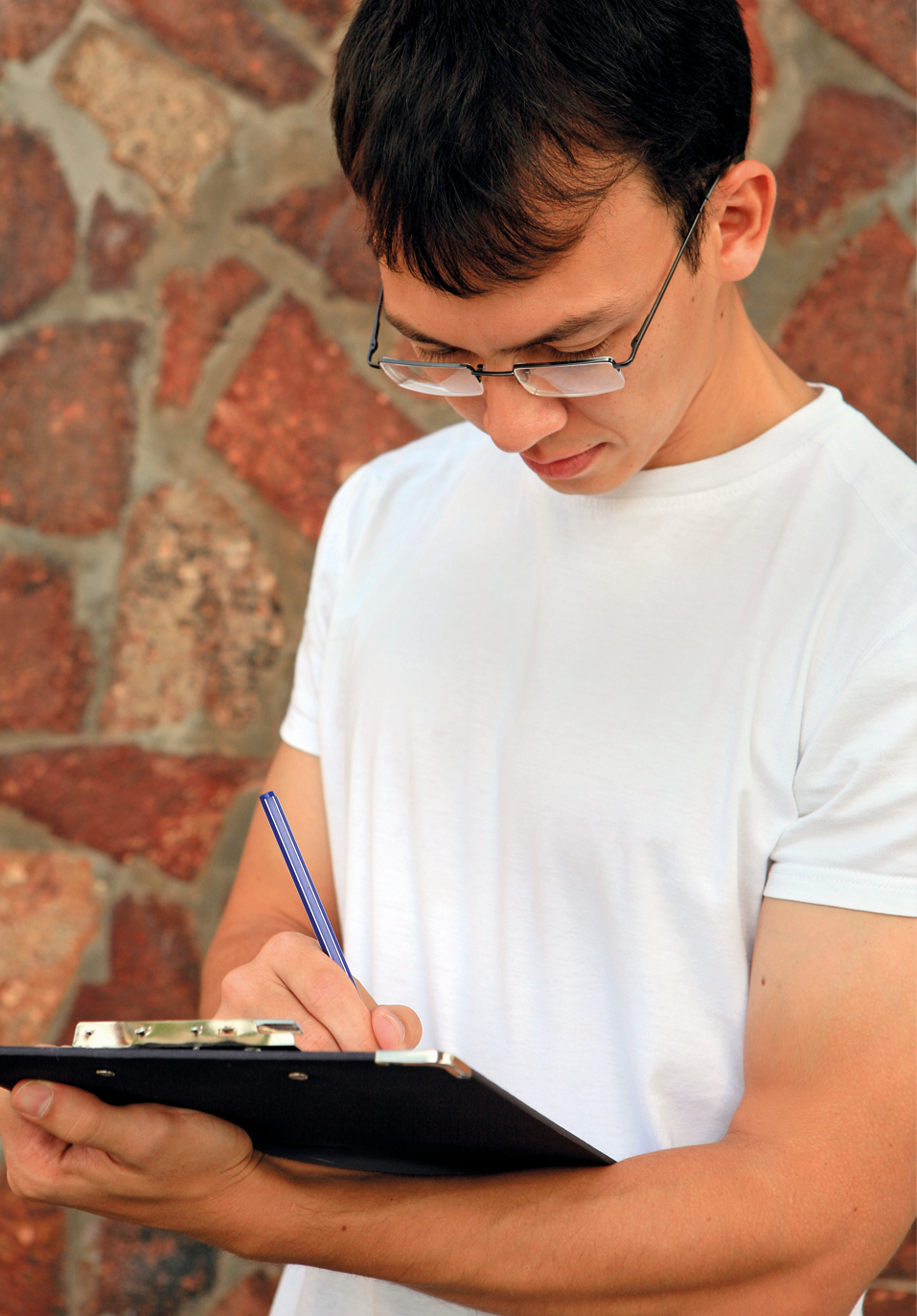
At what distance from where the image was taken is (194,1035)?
0.75 m

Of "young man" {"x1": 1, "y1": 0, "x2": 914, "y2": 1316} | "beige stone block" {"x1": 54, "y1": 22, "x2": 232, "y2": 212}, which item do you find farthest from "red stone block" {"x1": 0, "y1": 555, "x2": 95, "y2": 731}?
"young man" {"x1": 1, "y1": 0, "x2": 914, "y2": 1316}

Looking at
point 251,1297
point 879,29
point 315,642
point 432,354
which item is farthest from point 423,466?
point 251,1297

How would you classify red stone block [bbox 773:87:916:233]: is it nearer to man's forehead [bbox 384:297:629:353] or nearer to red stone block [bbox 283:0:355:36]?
red stone block [bbox 283:0:355:36]

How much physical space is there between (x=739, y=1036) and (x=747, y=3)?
159 cm

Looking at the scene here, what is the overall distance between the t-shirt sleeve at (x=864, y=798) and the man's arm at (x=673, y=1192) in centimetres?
3

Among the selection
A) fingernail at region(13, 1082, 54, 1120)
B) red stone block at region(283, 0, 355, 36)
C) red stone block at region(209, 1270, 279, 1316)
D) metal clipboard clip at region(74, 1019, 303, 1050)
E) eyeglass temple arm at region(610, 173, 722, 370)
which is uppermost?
red stone block at region(283, 0, 355, 36)

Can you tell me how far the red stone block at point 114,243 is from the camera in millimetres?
1953

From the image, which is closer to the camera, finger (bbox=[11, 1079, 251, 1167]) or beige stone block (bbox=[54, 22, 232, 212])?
finger (bbox=[11, 1079, 251, 1167])

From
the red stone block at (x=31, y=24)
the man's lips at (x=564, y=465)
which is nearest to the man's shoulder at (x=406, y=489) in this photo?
the man's lips at (x=564, y=465)

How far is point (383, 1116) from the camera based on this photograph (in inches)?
32.3

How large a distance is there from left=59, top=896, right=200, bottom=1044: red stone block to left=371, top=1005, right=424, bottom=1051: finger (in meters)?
1.17

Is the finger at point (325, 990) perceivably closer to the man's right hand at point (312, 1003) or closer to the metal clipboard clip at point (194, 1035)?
the man's right hand at point (312, 1003)

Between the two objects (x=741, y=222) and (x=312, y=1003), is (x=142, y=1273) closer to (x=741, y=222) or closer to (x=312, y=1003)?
(x=312, y=1003)

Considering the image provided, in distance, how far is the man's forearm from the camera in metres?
0.91
